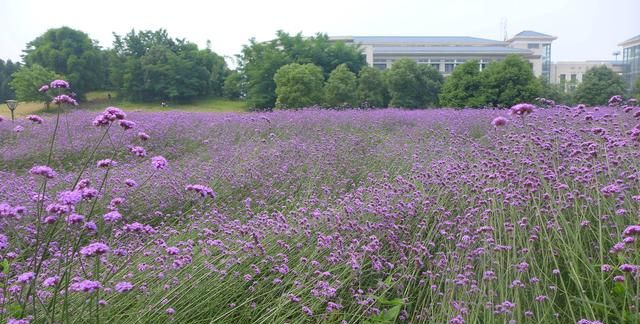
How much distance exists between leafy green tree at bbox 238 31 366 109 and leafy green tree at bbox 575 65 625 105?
1470cm

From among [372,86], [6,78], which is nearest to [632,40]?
[372,86]

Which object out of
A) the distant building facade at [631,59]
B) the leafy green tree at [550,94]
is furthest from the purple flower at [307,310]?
the distant building facade at [631,59]

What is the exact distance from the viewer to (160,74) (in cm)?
3919

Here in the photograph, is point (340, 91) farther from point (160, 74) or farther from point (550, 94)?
point (160, 74)

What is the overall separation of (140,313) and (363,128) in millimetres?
7393

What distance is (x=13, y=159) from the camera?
7328 mm

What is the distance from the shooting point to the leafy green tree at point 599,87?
3012 cm

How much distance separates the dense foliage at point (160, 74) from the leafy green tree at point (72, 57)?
142cm

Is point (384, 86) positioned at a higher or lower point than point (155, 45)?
lower

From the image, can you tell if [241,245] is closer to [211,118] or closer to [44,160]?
[44,160]

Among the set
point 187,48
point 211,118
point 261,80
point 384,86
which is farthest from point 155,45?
point 211,118

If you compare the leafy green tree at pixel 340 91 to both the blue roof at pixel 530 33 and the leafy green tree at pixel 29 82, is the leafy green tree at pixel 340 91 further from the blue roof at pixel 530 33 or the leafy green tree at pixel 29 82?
the blue roof at pixel 530 33

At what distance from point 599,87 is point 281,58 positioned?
63.9 feet

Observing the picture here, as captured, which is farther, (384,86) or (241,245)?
(384,86)
